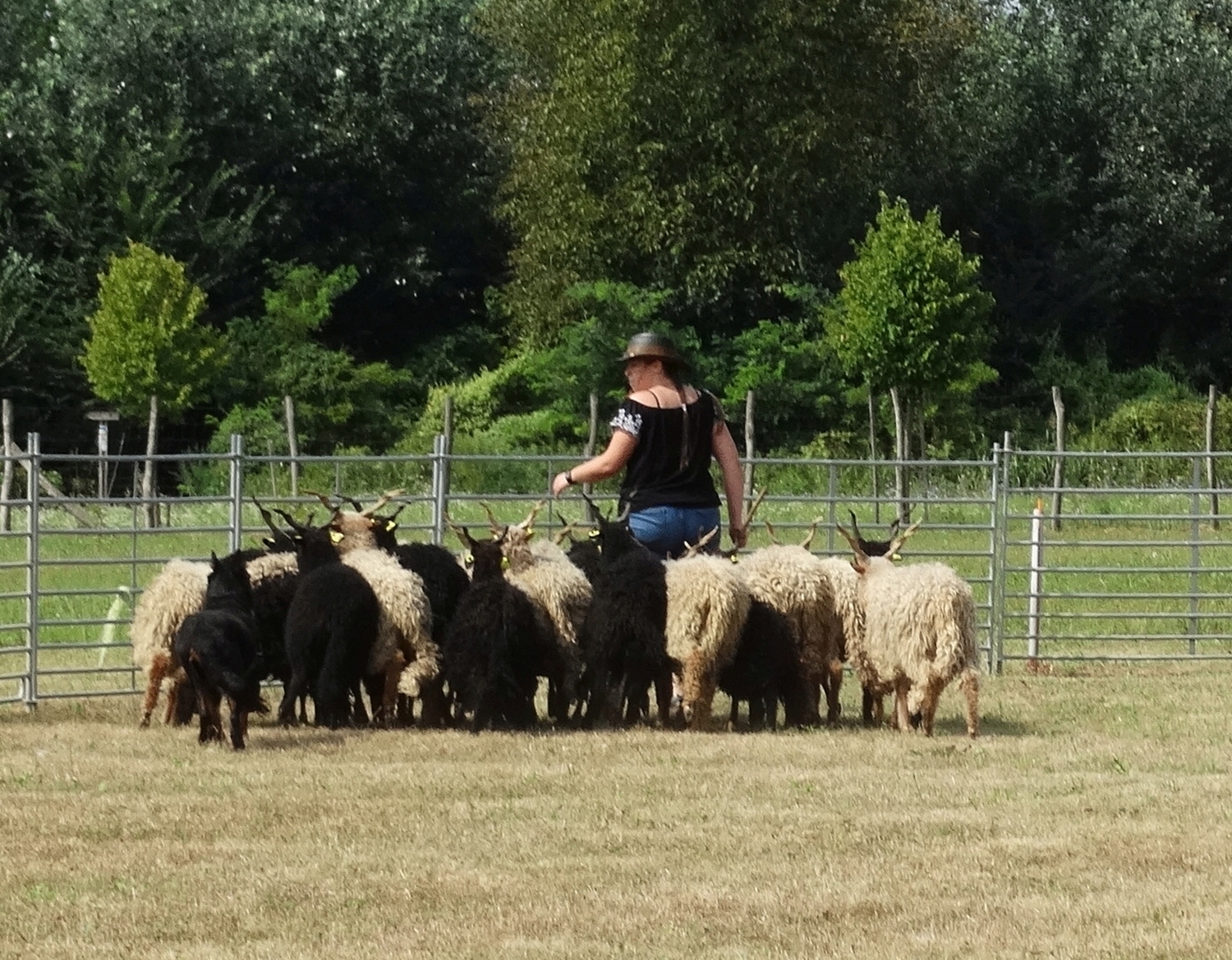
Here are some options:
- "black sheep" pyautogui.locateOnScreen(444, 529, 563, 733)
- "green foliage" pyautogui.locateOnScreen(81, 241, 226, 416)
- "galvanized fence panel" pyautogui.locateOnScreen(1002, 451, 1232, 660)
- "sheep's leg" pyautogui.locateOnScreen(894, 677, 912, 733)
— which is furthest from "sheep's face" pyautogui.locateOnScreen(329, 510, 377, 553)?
"green foliage" pyautogui.locateOnScreen(81, 241, 226, 416)

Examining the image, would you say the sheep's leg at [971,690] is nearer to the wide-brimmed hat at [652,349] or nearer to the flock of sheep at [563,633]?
the flock of sheep at [563,633]

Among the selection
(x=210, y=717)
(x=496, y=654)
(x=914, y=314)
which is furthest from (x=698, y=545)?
(x=914, y=314)

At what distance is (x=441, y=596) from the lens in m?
11.7

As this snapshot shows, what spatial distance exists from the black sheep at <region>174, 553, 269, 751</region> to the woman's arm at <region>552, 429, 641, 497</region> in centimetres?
175

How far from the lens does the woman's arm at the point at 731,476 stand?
11164 mm

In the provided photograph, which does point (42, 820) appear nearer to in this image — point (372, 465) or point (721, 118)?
point (372, 465)

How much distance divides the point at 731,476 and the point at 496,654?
157 cm

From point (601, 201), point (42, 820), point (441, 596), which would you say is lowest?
point (42, 820)

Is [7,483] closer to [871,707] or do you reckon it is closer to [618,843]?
[871,707]

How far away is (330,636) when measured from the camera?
11.0 meters

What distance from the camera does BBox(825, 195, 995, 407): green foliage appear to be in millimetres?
28375

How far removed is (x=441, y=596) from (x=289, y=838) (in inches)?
143

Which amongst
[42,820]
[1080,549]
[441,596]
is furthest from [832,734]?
[1080,549]

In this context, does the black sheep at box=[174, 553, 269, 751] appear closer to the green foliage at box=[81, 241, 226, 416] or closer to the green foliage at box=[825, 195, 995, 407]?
the green foliage at box=[825, 195, 995, 407]
